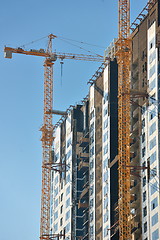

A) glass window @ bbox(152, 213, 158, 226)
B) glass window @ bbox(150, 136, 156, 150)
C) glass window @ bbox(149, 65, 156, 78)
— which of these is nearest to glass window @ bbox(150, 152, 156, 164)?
glass window @ bbox(150, 136, 156, 150)

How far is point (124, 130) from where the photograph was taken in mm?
191250

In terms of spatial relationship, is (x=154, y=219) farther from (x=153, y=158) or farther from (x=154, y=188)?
(x=153, y=158)

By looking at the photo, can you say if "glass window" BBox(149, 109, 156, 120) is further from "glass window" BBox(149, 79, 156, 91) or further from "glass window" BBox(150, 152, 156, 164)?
"glass window" BBox(150, 152, 156, 164)

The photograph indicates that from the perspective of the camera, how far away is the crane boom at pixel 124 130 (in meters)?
185

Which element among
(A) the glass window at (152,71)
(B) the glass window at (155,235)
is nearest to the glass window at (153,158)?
(B) the glass window at (155,235)

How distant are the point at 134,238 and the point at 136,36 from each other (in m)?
44.2

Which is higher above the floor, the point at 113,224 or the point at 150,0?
the point at 150,0

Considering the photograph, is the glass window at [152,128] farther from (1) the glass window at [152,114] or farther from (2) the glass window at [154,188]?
(2) the glass window at [154,188]

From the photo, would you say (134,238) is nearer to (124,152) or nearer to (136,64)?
(124,152)

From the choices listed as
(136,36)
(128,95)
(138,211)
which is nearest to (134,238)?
(138,211)

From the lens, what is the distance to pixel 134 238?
592 ft

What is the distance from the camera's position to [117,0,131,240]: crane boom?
184750mm

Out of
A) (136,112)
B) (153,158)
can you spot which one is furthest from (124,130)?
(153,158)

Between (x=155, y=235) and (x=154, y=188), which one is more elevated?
(x=154, y=188)
